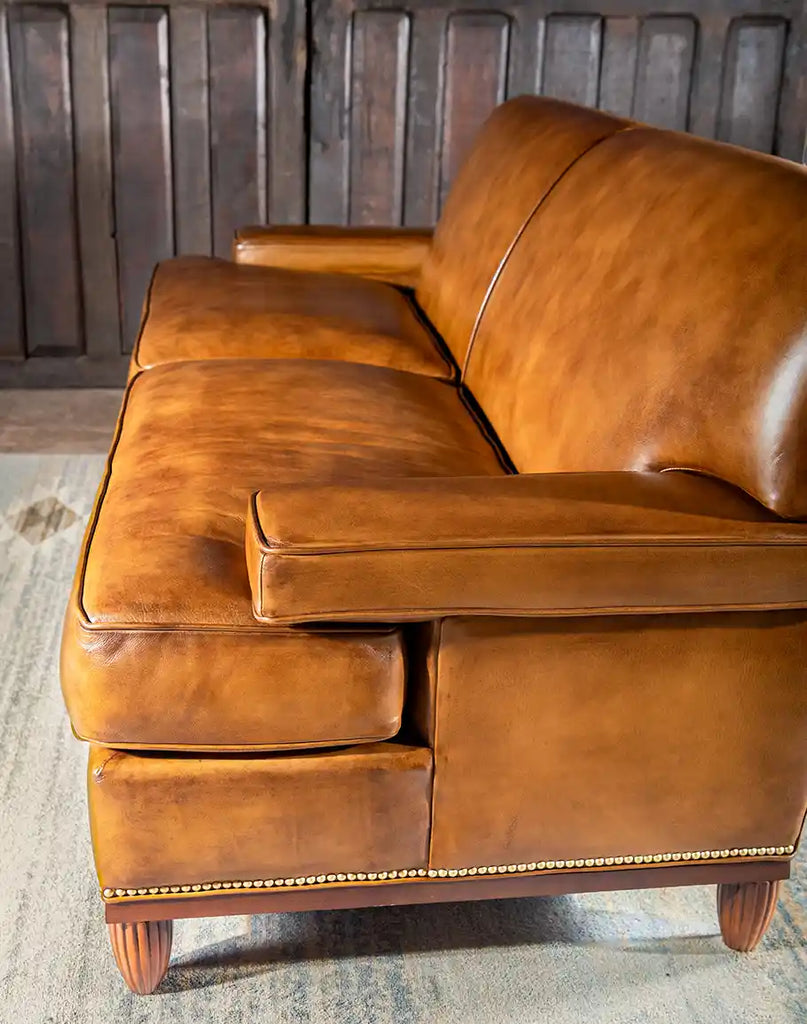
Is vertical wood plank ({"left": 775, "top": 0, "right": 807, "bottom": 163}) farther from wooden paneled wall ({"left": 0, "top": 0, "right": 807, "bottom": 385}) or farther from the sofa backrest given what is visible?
the sofa backrest

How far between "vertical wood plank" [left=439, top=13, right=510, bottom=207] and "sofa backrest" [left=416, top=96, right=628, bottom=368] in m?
0.91

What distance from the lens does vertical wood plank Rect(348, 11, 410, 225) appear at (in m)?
3.29

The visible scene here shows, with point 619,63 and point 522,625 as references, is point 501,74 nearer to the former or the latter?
point 619,63

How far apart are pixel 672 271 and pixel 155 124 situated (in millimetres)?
2318

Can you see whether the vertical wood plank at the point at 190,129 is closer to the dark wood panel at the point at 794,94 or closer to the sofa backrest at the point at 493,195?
the sofa backrest at the point at 493,195

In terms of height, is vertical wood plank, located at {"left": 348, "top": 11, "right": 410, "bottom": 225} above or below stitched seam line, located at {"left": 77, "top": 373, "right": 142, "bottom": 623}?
above

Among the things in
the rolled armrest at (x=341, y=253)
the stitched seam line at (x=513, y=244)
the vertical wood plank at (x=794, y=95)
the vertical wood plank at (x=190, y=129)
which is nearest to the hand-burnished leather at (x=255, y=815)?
the stitched seam line at (x=513, y=244)

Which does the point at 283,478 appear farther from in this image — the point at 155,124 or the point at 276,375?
the point at 155,124

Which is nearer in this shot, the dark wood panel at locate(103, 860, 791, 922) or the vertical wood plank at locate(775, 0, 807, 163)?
the dark wood panel at locate(103, 860, 791, 922)

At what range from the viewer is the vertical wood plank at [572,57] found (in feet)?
10.9

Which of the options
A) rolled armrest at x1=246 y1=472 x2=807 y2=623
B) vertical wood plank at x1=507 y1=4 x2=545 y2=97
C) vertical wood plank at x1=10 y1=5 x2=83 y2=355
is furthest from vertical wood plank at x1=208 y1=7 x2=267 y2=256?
rolled armrest at x1=246 y1=472 x2=807 y2=623

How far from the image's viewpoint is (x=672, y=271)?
1397 millimetres

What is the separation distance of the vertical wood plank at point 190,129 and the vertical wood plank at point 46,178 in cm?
29

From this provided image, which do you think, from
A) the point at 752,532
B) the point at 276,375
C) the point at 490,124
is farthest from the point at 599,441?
the point at 490,124
